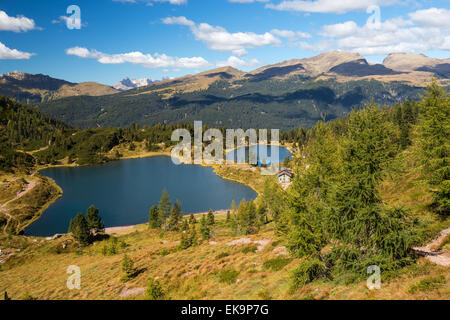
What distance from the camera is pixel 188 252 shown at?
144 feet

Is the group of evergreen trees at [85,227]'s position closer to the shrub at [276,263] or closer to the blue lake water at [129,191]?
the blue lake water at [129,191]

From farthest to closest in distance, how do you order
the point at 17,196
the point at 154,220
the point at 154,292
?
1. the point at 17,196
2. the point at 154,220
3. the point at 154,292

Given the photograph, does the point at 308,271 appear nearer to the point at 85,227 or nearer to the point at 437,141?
the point at 437,141

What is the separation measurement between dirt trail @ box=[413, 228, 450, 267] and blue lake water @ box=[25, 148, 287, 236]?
83545 millimetres

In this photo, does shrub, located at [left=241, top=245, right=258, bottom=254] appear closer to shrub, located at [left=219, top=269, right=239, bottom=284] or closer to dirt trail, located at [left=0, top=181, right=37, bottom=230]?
shrub, located at [left=219, top=269, right=239, bottom=284]

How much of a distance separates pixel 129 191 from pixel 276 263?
359ft

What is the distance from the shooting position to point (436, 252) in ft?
65.8

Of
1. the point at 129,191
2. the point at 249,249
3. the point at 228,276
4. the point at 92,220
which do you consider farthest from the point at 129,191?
the point at 228,276

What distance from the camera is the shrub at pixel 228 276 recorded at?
1067 inches

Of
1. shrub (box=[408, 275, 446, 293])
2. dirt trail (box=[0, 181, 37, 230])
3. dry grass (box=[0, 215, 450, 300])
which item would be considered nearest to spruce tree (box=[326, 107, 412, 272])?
dry grass (box=[0, 215, 450, 300])

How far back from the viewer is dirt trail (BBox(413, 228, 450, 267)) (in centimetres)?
1750

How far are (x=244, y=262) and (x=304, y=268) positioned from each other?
13929 millimetres

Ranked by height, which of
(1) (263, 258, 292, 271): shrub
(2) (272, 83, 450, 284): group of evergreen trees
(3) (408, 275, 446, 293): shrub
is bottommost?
(1) (263, 258, 292, 271): shrub
